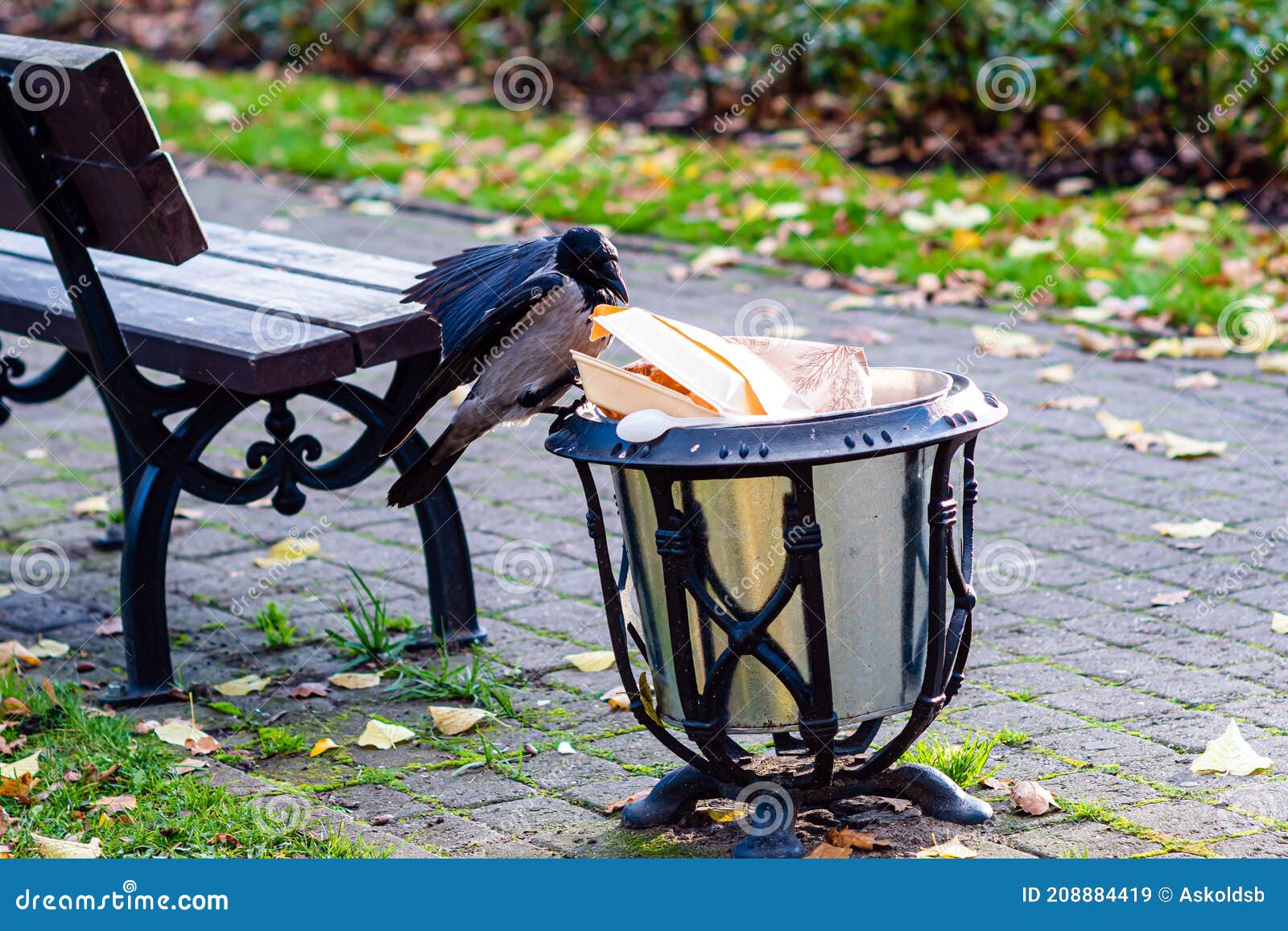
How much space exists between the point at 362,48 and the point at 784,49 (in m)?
4.53

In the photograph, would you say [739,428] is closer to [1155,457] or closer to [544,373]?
[544,373]

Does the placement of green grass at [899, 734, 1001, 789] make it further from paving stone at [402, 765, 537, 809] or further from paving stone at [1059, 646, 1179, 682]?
paving stone at [402, 765, 537, 809]

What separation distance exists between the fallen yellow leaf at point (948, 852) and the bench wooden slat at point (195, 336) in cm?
167

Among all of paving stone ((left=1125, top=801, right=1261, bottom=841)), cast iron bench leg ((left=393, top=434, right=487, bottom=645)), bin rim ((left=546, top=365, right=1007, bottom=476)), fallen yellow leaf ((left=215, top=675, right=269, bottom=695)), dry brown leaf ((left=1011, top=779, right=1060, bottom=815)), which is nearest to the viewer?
bin rim ((left=546, top=365, right=1007, bottom=476))

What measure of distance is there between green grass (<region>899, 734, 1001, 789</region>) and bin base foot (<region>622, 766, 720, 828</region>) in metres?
0.42

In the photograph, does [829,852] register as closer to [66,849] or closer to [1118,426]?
[66,849]

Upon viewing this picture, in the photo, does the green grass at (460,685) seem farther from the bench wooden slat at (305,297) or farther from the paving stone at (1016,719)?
the paving stone at (1016,719)

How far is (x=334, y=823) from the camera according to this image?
2967 mm

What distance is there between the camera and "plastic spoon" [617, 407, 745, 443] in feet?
8.35

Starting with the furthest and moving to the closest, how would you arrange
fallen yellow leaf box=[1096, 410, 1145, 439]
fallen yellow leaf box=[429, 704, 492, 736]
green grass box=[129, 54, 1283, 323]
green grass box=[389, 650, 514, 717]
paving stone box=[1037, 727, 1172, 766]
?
green grass box=[129, 54, 1283, 323], fallen yellow leaf box=[1096, 410, 1145, 439], green grass box=[389, 650, 514, 717], fallen yellow leaf box=[429, 704, 492, 736], paving stone box=[1037, 727, 1172, 766]

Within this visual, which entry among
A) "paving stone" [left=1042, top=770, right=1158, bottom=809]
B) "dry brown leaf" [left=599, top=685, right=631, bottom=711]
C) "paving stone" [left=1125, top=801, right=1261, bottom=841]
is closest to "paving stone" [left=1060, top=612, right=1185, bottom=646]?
"paving stone" [left=1042, top=770, right=1158, bottom=809]

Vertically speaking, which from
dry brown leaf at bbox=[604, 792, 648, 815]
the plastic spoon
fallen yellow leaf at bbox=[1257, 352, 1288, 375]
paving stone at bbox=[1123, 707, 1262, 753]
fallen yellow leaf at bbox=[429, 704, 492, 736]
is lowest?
fallen yellow leaf at bbox=[429, 704, 492, 736]

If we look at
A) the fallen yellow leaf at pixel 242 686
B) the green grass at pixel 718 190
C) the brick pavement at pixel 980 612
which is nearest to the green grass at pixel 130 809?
the brick pavement at pixel 980 612

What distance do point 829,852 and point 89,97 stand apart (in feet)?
7.08
